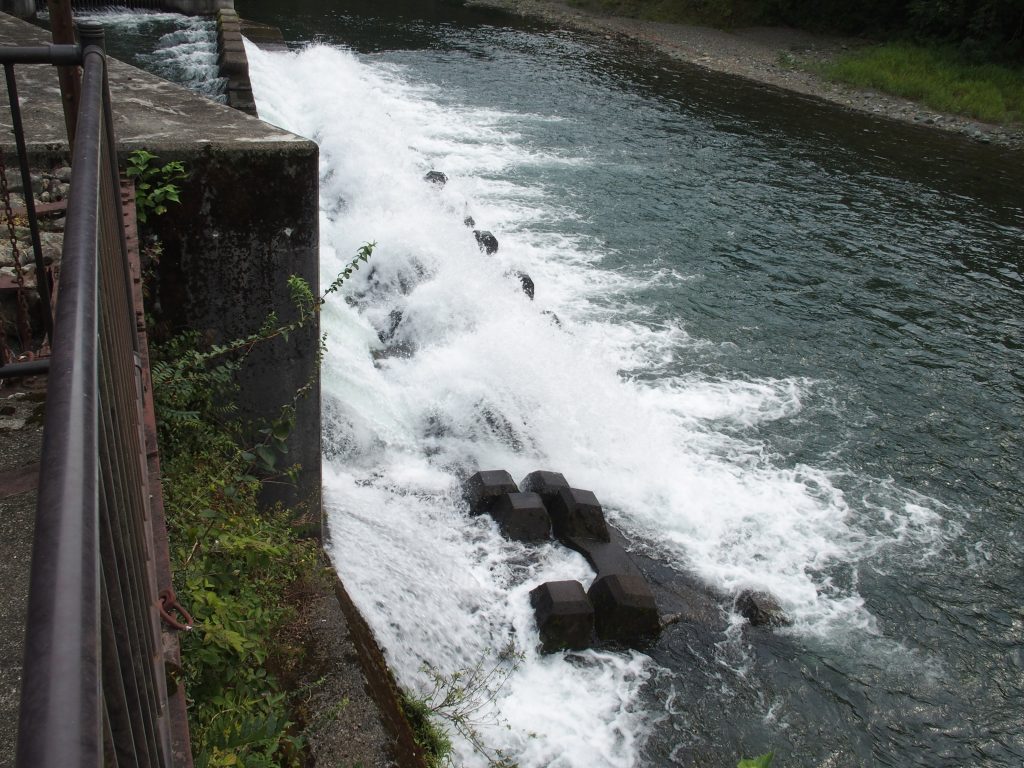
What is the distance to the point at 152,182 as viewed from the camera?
419cm

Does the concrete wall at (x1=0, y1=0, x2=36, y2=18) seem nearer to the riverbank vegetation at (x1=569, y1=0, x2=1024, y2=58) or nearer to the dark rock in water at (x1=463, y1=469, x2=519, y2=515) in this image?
the dark rock in water at (x1=463, y1=469, x2=519, y2=515)

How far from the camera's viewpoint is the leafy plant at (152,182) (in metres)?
4.09

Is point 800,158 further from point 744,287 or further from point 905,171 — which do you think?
point 744,287

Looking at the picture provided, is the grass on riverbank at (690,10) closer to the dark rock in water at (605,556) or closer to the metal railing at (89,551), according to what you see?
the dark rock in water at (605,556)

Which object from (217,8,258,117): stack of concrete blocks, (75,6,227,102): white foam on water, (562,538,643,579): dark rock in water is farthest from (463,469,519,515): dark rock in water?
(75,6,227,102): white foam on water

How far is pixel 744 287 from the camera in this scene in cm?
1260

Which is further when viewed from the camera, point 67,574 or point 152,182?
point 152,182

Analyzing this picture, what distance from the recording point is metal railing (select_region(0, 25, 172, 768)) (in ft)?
2.61

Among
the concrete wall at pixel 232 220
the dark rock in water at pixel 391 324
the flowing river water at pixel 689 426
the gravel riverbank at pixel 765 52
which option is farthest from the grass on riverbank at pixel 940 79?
the concrete wall at pixel 232 220

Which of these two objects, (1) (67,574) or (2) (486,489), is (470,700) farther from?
(1) (67,574)

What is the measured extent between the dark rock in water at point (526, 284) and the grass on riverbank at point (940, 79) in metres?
19.7

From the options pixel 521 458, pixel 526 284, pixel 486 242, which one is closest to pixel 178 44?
pixel 486 242

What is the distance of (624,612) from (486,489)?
159cm

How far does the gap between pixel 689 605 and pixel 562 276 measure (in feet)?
20.5
